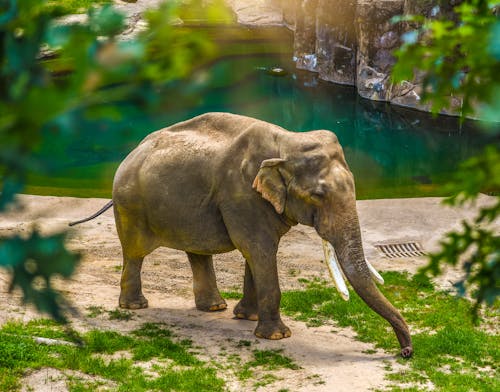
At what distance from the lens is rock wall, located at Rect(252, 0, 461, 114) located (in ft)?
71.2

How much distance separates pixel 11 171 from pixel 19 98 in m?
0.17

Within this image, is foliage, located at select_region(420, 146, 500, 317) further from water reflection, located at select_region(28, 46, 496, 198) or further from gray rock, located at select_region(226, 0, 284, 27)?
gray rock, located at select_region(226, 0, 284, 27)

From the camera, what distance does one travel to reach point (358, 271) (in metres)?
8.58

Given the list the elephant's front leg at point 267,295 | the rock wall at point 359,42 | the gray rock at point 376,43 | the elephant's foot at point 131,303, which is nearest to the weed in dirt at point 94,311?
the elephant's foot at point 131,303

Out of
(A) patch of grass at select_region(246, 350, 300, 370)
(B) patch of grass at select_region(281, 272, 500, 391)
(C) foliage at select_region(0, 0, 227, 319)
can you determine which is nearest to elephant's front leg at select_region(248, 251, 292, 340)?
(A) patch of grass at select_region(246, 350, 300, 370)

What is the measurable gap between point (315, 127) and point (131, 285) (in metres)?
12.1

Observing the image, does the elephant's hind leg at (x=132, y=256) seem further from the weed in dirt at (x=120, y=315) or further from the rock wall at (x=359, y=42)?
the rock wall at (x=359, y=42)

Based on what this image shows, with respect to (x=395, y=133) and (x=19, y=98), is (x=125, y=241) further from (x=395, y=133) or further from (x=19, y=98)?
(x=395, y=133)

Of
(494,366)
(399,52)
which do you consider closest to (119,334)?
(494,366)

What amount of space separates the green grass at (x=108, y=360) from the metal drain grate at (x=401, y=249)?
12.6ft

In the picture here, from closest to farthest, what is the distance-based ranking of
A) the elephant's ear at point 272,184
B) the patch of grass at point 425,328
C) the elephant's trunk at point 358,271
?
the patch of grass at point 425,328
the elephant's trunk at point 358,271
the elephant's ear at point 272,184

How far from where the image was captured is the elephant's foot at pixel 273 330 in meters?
9.15

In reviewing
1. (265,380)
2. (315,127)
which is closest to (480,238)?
(265,380)

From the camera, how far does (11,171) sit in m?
1.97
